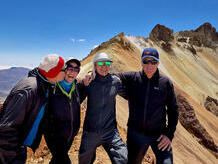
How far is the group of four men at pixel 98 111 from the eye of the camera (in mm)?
2631

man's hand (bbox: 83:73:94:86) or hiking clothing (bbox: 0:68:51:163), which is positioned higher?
man's hand (bbox: 83:73:94:86)

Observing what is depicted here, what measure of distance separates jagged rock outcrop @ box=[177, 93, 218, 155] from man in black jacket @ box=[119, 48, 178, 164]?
864 cm

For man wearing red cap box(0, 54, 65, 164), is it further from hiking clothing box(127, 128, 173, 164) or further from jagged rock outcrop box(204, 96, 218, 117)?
jagged rock outcrop box(204, 96, 218, 117)

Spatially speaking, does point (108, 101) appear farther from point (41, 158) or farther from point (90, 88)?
point (41, 158)

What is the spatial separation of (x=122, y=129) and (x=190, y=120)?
7108 mm

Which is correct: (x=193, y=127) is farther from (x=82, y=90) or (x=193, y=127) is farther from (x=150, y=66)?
(x=82, y=90)

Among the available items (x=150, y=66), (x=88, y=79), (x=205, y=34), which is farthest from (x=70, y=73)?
(x=205, y=34)

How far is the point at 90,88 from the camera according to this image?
343cm

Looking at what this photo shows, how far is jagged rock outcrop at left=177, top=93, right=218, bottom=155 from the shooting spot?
10664mm

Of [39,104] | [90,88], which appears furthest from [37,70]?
[90,88]

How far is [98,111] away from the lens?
11.1 ft

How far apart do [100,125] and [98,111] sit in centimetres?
28

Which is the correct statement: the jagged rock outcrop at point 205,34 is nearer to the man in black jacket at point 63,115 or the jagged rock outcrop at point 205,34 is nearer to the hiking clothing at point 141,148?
the hiking clothing at point 141,148

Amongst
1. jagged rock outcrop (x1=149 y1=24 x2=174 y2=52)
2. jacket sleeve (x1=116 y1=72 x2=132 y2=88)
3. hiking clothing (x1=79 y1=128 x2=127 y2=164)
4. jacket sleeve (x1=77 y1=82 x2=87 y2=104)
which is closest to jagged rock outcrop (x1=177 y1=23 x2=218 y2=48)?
jagged rock outcrop (x1=149 y1=24 x2=174 y2=52)
